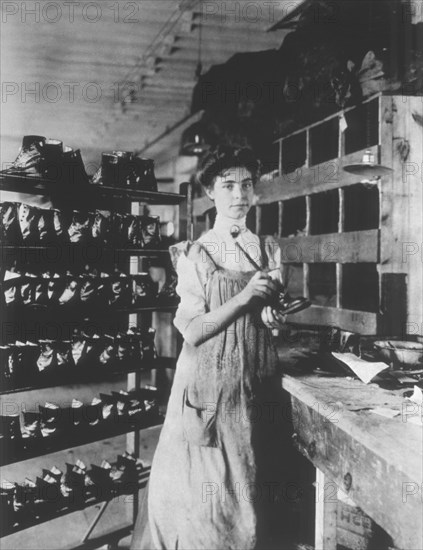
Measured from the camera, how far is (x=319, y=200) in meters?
3.67

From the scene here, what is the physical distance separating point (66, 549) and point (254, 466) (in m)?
1.51

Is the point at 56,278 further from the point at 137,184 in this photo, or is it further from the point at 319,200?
the point at 319,200

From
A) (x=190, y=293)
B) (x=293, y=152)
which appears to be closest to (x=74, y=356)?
(x=190, y=293)

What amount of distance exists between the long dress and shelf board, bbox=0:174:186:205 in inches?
34.8

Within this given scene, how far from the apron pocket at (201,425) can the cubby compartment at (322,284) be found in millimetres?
1666

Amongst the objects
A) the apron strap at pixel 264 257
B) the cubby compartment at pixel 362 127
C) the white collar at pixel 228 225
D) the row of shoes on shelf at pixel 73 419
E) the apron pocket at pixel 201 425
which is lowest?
the row of shoes on shelf at pixel 73 419

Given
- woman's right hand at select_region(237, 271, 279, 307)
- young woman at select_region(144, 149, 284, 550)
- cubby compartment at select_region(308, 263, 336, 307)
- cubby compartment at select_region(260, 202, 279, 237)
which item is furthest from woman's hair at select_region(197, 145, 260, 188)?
cubby compartment at select_region(260, 202, 279, 237)

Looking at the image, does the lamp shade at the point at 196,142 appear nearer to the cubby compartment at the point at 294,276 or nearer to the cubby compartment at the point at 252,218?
the cubby compartment at the point at 252,218

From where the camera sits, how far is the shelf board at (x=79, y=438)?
8.77 ft

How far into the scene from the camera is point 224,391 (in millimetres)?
2189

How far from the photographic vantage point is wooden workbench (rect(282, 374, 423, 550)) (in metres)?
1.30

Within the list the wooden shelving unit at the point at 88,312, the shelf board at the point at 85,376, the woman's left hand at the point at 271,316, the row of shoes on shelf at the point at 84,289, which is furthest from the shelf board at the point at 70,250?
the woman's left hand at the point at 271,316

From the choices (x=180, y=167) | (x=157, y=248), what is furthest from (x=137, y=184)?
(x=180, y=167)

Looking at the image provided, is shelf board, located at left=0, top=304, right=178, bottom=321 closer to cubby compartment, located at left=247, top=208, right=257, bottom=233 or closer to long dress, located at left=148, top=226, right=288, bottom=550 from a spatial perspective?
long dress, located at left=148, top=226, right=288, bottom=550
